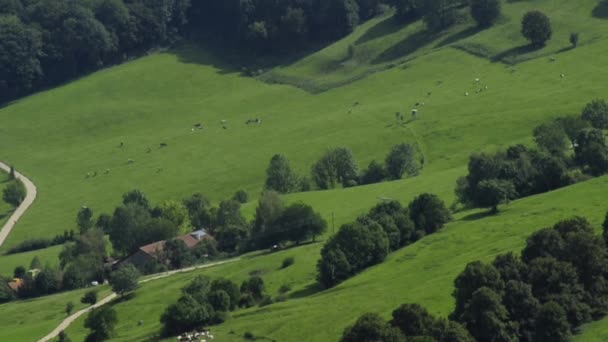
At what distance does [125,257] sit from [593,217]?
59.2 m

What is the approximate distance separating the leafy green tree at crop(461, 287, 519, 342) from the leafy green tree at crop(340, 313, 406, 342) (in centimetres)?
542

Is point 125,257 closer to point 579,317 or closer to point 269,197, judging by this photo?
point 269,197

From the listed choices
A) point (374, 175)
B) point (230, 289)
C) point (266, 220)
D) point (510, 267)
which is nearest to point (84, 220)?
point (266, 220)

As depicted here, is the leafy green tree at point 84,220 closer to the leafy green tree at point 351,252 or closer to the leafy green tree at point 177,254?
the leafy green tree at point 177,254

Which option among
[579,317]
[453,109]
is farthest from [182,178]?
[579,317]

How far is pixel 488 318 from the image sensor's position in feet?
339

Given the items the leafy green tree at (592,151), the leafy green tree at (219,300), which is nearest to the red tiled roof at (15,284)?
the leafy green tree at (219,300)

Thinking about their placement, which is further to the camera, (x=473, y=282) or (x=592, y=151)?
(x=592, y=151)

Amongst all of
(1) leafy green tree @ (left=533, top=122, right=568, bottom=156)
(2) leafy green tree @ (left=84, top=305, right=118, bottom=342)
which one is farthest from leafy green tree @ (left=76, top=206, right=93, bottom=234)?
(1) leafy green tree @ (left=533, top=122, right=568, bottom=156)

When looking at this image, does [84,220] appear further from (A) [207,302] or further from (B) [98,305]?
(A) [207,302]

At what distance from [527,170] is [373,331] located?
156 feet

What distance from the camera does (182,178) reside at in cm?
19188

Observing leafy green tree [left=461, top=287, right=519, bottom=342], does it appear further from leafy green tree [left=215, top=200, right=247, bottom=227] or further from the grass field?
leafy green tree [left=215, top=200, right=247, bottom=227]

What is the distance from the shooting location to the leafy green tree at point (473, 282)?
354 feet
